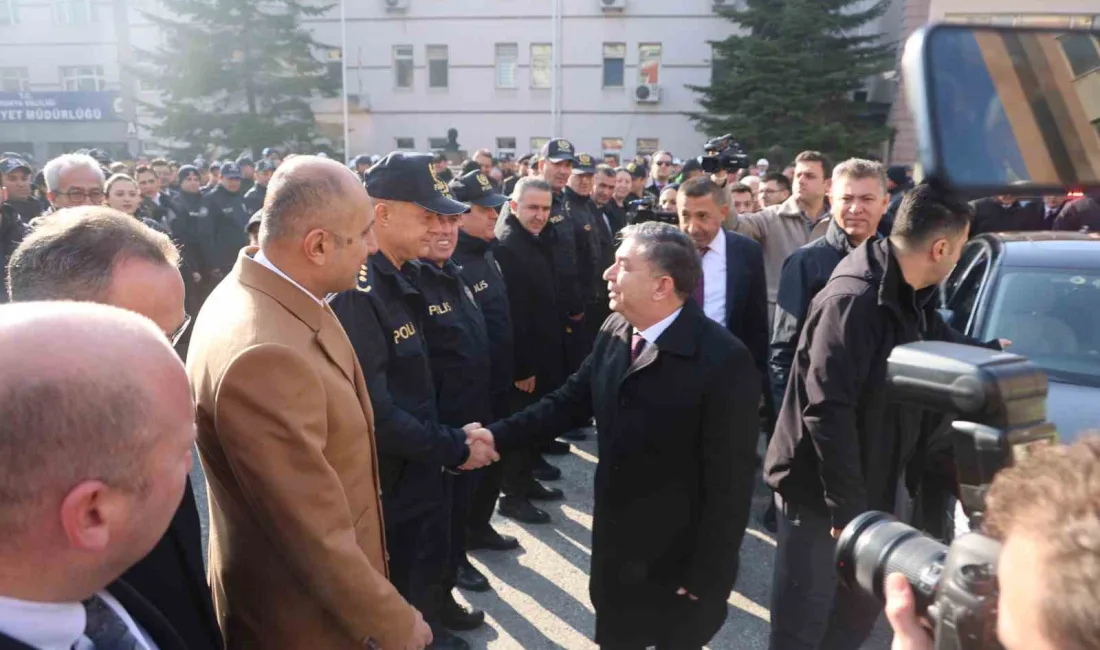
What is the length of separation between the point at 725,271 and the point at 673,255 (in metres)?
2.03

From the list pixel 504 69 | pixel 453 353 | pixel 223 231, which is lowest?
pixel 223 231

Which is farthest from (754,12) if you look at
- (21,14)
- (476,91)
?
(21,14)

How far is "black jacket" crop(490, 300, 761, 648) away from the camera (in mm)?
2580

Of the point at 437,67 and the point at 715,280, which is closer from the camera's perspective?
the point at 715,280

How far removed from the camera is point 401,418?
2.73m

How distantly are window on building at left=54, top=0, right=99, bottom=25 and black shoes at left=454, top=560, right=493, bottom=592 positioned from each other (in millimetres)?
36495

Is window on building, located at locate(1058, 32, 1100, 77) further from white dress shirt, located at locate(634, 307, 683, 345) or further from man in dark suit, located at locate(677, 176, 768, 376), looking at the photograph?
man in dark suit, located at locate(677, 176, 768, 376)

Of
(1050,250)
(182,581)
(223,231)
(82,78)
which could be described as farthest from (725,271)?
(82,78)

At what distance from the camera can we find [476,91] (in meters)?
30.3

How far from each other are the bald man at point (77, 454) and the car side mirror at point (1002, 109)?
112 cm

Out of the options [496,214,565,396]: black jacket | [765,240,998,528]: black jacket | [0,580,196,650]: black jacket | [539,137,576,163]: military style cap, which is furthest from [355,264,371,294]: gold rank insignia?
[539,137,576,163]: military style cap

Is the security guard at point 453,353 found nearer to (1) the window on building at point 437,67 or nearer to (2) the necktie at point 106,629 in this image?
(2) the necktie at point 106,629

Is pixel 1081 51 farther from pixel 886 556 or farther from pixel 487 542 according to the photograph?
pixel 487 542

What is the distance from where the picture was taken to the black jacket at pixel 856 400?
2736mm
